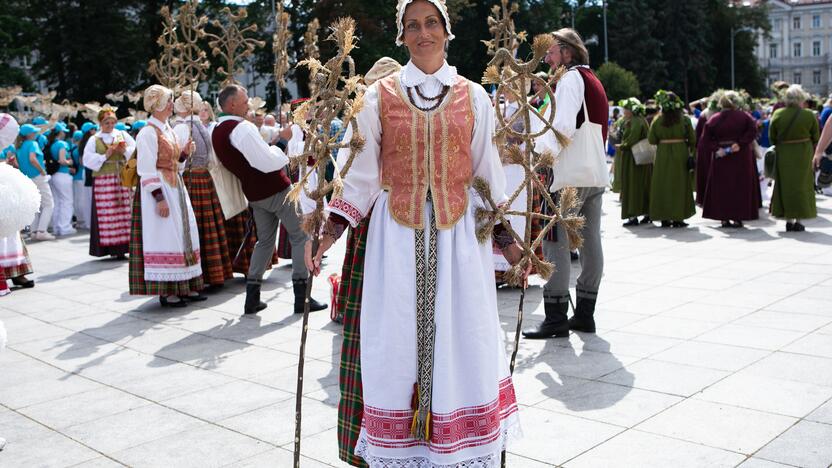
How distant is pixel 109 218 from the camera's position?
1088 centimetres

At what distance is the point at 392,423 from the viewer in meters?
3.14

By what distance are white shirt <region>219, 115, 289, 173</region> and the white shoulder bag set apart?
96.5 inches

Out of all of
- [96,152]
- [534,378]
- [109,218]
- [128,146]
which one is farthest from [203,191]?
[534,378]

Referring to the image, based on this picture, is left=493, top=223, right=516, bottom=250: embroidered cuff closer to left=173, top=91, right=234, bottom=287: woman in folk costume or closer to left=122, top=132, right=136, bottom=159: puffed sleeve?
left=173, top=91, right=234, bottom=287: woman in folk costume

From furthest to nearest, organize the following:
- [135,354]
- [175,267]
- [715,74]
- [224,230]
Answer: [715,74]
[224,230]
[175,267]
[135,354]

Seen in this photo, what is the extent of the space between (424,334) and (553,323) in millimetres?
2669

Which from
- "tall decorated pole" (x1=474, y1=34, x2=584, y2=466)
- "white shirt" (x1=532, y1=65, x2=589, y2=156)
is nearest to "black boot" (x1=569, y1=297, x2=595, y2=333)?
"white shirt" (x1=532, y1=65, x2=589, y2=156)

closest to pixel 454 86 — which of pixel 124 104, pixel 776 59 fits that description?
pixel 124 104

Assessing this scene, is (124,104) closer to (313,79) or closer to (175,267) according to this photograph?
(175,267)

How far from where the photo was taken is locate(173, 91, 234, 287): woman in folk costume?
26.8ft

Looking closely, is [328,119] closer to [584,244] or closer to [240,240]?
[584,244]

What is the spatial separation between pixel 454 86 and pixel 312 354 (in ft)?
9.29

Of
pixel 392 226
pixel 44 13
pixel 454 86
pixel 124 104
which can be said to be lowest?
pixel 392 226

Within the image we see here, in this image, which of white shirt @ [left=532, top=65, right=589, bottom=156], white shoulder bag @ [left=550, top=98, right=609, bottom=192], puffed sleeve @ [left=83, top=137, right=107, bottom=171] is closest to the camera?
white shirt @ [left=532, top=65, right=589, bottom=156]
